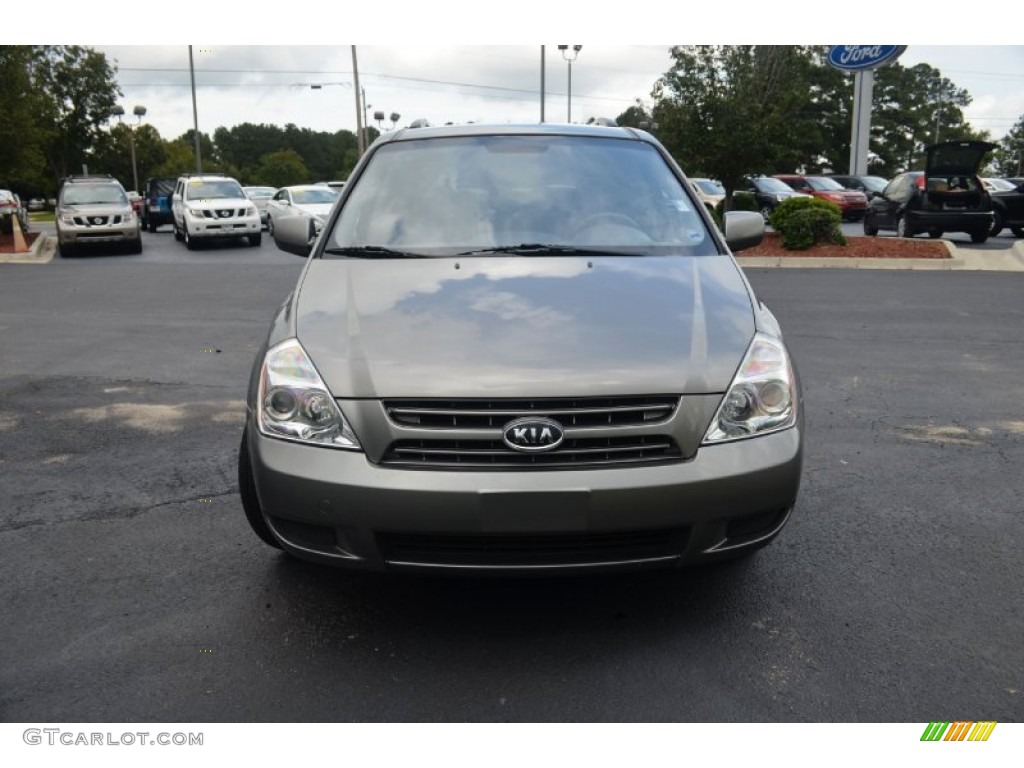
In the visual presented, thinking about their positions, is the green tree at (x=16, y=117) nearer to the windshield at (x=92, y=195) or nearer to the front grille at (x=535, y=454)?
the windshield at (x=92, y=195)

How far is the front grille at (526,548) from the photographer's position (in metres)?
2.91

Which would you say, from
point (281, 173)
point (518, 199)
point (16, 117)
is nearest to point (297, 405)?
point (518, 199)

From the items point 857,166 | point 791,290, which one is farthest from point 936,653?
point 857,166

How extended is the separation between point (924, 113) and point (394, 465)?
86.9 meters

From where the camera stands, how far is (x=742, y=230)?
482cm

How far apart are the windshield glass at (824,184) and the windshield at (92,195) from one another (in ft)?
69.8

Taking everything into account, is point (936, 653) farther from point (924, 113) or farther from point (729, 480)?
point (924, 113)

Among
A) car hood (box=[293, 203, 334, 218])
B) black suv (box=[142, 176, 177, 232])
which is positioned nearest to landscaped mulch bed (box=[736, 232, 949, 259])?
car hood (box=[293, 203, 334, 218])

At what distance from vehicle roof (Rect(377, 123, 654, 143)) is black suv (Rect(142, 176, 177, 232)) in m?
26.5

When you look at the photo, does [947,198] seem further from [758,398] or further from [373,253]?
[758,398]

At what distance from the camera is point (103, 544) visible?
4.00 meters

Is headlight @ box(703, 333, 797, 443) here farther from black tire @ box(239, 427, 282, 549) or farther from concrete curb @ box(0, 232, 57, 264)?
concrete curb @ box(0, 232, 57, 264)

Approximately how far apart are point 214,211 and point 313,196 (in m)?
3.37
